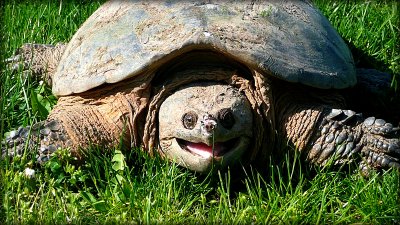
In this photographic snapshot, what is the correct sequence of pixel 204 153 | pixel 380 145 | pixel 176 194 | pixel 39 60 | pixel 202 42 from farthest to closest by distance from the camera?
pixel 39 60 < pixel 380 145 < pixel 202 42 < pixel 204 153 < pixel 176 194

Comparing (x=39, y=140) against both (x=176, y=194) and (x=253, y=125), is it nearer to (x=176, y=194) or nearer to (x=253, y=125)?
(x=176, y=194)

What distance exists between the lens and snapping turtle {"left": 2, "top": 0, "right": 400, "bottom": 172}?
3709 millimetres

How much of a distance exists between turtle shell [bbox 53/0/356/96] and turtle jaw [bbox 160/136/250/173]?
1.39 feet

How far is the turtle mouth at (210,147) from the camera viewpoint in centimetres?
358

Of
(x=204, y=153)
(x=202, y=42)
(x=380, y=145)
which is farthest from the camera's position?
(x=380, y=145)

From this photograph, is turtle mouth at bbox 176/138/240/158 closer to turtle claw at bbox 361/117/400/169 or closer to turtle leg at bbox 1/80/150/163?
turtle leg at bbox 1/80/150/163

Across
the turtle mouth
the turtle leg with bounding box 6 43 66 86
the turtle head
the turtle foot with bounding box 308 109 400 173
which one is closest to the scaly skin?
the turtle foot with bounding box 308 109 400 173

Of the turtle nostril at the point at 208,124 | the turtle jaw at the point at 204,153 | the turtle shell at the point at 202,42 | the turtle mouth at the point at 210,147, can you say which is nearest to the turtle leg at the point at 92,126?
the turtle shell at the point at 202,42

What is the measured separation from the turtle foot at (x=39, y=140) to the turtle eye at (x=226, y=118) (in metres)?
0.85

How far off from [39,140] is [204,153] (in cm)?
90

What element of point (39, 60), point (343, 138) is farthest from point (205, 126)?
point (39, 60)

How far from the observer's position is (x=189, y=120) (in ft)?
11.8

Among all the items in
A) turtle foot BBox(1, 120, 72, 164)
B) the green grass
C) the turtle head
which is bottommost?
the green grass

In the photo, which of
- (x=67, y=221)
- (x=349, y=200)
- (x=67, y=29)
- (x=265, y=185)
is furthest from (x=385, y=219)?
(x=67, y=29)
